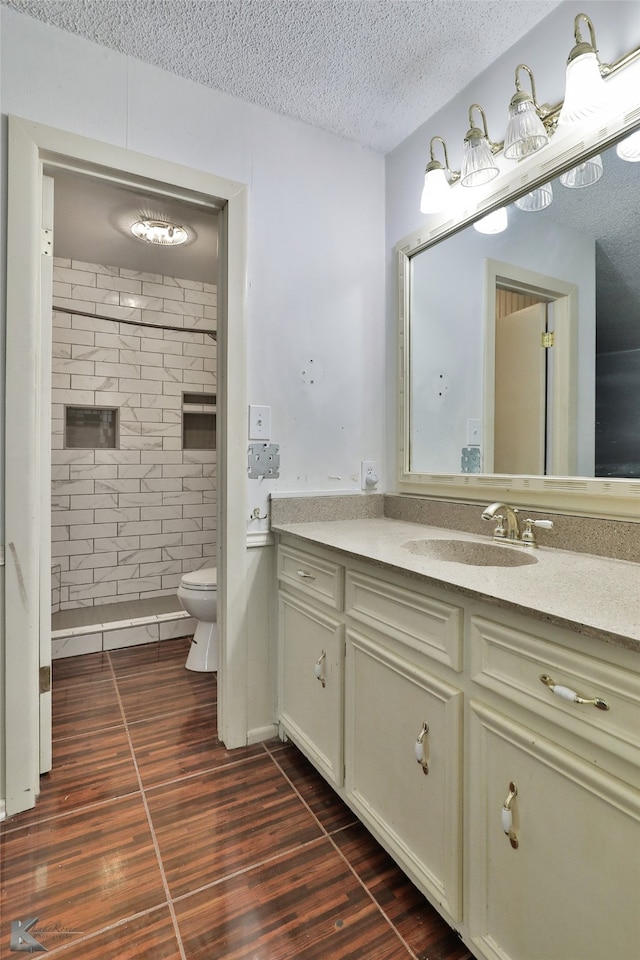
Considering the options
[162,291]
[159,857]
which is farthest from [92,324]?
[159,857]

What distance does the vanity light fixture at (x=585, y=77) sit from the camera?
1.21m

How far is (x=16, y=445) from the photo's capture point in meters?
1.50

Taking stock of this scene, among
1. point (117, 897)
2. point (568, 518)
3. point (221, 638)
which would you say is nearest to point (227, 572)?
point (221, 638)

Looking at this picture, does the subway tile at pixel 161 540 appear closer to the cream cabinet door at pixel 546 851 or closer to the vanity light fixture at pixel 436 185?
the vanity light fixture at pixel 436 185

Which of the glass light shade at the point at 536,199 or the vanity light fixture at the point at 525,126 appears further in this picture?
the glass light shade at the point at 536,199

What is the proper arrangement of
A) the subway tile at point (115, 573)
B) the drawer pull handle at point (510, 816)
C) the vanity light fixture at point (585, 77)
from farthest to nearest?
the subway tile at point (115, 573)
the vanity light fixture at point (585, 77)
the drawer pull handle at point (510, 816)

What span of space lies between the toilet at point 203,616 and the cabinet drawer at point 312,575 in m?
0.76

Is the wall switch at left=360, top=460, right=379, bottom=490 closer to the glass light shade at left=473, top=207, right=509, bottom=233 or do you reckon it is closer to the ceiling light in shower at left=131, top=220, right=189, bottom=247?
the glass light shade at left=473, top=207, right=509, bottom=233

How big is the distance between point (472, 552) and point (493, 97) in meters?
1.57

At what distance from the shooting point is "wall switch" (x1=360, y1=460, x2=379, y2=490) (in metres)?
2.13

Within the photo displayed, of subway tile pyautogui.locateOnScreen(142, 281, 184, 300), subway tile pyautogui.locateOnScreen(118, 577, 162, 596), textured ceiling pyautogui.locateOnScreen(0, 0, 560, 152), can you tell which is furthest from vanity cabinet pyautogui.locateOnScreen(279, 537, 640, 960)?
subway tile pyautogui.locateOnScreen(142, 281, 184, 300)

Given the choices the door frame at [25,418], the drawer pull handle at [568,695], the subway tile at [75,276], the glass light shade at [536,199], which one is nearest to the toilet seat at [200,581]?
the door frame at [25,418]

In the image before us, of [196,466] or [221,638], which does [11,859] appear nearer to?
[221,638]

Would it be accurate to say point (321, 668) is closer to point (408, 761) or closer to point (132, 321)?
point (408, 761)
